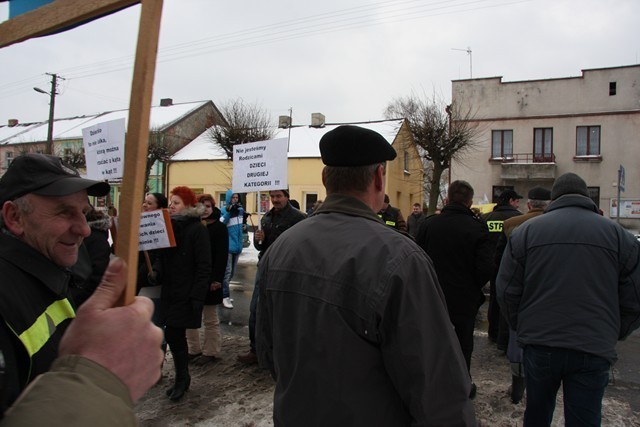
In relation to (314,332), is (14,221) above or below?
above

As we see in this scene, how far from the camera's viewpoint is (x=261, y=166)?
Result: 6.00m

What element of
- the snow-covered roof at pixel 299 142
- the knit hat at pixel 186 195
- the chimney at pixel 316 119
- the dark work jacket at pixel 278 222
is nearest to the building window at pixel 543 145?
the snow-covered roof at pixel 299 142

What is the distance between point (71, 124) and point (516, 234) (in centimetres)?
3472

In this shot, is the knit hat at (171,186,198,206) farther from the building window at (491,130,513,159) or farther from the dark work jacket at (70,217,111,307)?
the building window at (491,130,513,159)

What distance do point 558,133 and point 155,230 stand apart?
95.4ft

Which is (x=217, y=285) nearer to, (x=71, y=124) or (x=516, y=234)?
(x=516, y=234)

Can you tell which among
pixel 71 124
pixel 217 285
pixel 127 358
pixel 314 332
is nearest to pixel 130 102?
pixel 127 358

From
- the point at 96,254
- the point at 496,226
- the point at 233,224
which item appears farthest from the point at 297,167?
the point at 96,254

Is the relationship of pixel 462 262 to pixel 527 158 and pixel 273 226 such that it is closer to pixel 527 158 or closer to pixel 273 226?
pixel 273 226

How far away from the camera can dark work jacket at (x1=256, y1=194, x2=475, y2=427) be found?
156 centimetres

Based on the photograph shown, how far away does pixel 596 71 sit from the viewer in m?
27.8

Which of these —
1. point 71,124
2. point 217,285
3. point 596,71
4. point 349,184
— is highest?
point 596,71

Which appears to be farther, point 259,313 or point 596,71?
point 596,71

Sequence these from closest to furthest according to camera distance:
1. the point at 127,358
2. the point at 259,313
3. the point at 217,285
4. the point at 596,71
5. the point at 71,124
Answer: the point at 127,358 → the point at 259,313 → the point at 217,285 → the point at 596,71 → the point at 71,124
